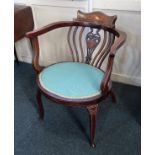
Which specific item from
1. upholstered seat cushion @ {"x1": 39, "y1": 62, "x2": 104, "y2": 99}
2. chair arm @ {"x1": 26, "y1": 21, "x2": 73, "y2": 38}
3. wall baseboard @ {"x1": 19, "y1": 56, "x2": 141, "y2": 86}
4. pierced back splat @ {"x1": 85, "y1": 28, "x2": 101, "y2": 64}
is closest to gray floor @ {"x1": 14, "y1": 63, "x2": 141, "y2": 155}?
wall baseboard @ {"x1": 19, "y1": 56, "x2": 141, "y2": 86}

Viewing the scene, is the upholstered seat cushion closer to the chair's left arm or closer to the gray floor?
the chair's left arm

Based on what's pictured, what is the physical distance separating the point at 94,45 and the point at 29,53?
103cm

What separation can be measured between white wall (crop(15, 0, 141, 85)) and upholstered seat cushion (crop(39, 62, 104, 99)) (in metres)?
0.50

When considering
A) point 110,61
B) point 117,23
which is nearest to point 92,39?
point 117,23

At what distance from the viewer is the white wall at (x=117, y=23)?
176 centimetres

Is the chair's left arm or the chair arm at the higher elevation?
the chair arm

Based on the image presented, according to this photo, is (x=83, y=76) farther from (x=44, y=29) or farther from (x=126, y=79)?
(x=126, y=79)

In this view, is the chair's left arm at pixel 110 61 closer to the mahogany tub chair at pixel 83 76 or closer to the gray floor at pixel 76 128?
the mahogany tub chair at pixel 83 76

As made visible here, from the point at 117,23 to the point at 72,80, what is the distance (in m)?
0.70

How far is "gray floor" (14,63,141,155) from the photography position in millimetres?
1490

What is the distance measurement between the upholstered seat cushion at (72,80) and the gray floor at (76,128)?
1.28 ft
